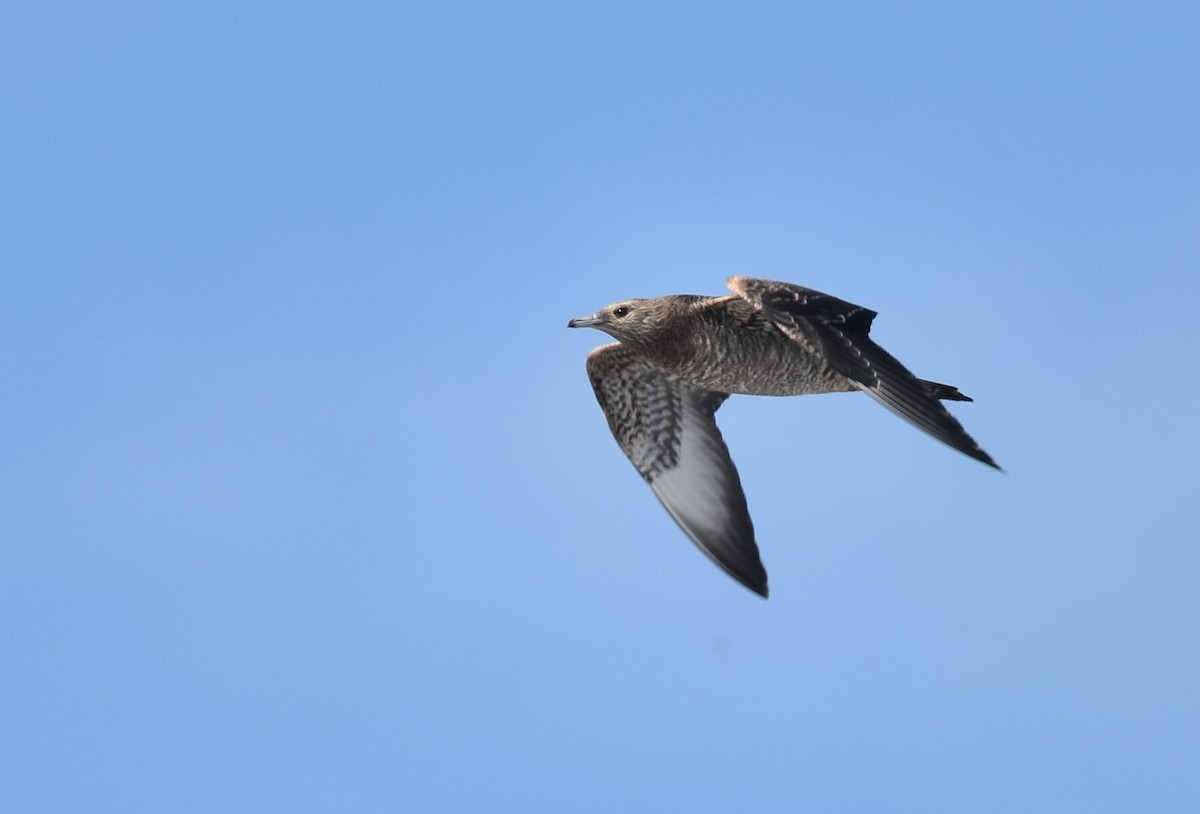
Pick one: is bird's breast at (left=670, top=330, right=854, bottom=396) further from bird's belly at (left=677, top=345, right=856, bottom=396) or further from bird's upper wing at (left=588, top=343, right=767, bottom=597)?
bird's upper wing at (left=588, top=343, right=767, bottom=597)

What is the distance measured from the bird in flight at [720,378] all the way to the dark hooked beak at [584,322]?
1cm

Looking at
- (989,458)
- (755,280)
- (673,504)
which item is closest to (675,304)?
(755,280)

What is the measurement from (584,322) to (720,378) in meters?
1.49

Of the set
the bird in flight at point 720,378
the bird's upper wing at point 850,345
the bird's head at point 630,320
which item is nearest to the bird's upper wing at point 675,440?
the bird in flight at point 720,378

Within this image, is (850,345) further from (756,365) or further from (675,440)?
(675,440)

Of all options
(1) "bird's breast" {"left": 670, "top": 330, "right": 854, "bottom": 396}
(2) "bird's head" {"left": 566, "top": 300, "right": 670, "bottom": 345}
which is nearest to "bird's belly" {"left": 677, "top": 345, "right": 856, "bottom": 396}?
(1) "bird's breast" {"left": 670, "top": 330, "right": 854, "bottom": 396}

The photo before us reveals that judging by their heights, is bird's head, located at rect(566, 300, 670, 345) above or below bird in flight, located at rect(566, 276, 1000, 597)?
above

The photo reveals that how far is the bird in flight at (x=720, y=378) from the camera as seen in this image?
46.8 ft

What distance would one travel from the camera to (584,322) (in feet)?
52.1

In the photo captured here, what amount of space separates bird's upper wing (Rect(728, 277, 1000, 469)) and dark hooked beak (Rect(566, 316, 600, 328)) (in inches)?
63.0

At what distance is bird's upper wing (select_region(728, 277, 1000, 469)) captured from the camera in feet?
44.7

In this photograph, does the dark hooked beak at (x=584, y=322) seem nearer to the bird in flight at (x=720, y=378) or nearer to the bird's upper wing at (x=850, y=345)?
the bird in flight at (x=720, y=378)

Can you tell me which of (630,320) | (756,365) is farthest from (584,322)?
(756,365)

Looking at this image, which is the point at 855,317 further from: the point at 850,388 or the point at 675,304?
the point at 675,304
